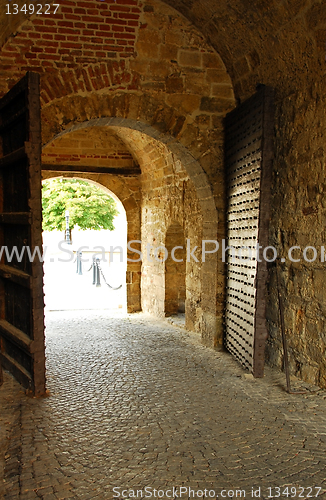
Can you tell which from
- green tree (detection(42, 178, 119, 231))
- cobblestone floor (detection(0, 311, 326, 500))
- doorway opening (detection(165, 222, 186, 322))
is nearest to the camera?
cobblestone floor (detection(0, 311, 326, 500))

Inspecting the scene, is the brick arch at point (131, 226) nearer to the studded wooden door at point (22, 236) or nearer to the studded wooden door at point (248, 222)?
the studded wooden door at point (248, 222)

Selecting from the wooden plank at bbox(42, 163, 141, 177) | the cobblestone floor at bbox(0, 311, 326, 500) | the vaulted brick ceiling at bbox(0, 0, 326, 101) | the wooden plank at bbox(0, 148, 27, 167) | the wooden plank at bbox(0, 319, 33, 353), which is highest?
the vaulted brick ceiling at bbox(0, 0, 326, 101)

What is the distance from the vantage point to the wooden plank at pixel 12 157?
334 cm

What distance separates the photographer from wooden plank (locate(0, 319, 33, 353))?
3498 millimetres

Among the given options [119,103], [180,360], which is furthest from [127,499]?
[119,103]

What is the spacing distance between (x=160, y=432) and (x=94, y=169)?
612 centimetres

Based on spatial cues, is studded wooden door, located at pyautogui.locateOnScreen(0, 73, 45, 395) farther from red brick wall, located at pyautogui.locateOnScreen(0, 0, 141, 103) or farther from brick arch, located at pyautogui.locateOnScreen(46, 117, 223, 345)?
brick arch, located at pyautogui.locateOnScreen(46, 117, 223, 345)

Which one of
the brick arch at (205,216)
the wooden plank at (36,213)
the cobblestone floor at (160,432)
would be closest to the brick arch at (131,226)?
the brick arch at (205,216)

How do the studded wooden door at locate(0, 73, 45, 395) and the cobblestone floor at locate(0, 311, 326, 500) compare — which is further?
the studded wooden door at locate(0, 73, 45, 395)

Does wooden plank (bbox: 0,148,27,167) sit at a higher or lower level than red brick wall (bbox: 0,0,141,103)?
lower

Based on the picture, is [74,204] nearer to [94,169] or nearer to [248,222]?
[94,169]

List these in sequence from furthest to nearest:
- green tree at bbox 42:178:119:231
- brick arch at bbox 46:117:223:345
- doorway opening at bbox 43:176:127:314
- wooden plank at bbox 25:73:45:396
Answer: green tree at bbox 42:178:119:231
doorway opening at bbox 43:176:127:314
brick arch at bbox 46:117:223:345
wooden plank at bbox 25:73:45:396

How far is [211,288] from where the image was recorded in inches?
203

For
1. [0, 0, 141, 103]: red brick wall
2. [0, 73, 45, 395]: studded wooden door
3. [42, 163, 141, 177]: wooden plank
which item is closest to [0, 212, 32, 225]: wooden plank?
[0, 73, 45, 395]: studded wooden door
